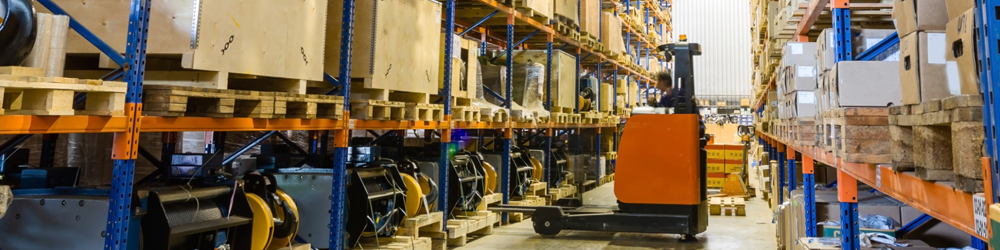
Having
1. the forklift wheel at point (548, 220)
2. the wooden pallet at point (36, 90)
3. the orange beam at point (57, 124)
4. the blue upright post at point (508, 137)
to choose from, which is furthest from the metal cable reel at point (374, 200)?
the blue upright post at point (508, 137)

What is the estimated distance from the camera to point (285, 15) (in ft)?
13.3

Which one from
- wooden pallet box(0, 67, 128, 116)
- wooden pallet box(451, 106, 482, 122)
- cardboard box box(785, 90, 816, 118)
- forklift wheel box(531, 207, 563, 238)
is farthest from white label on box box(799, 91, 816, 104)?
wooden pallet box(0, 67, 128, 116)

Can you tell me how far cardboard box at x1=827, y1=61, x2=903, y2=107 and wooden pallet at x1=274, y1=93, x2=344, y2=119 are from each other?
9.92 ft

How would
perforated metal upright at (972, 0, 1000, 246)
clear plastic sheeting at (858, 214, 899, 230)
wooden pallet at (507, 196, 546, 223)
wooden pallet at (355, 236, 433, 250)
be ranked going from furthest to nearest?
wooden pallet at (507, 196, 546, 223) → wooden pallet at (355, 236, 433, 250) → clear plastic sheeting at (858, 214, 899, 230) → perforated metal upright at (972, 0, 1000, 246)

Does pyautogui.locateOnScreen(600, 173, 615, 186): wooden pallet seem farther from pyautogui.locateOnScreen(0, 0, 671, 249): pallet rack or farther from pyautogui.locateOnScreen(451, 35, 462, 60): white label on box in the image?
pyautogui.locateOnScreen(451, 35, 462, 60): white label on box

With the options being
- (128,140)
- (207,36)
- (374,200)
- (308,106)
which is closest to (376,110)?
(374,200)

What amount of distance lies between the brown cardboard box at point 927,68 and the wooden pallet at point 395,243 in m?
4.09

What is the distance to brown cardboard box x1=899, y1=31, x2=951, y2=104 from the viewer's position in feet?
5.85

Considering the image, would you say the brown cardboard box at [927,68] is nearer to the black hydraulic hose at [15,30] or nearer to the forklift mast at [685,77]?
the black hydraulic hose at [15,30]

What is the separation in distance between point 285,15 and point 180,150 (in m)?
4.11

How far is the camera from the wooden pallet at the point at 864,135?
2.52 meters

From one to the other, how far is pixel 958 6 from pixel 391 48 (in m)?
4.17

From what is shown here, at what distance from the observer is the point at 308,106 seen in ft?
14.2

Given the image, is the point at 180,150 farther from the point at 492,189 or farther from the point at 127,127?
the point at 127,127
